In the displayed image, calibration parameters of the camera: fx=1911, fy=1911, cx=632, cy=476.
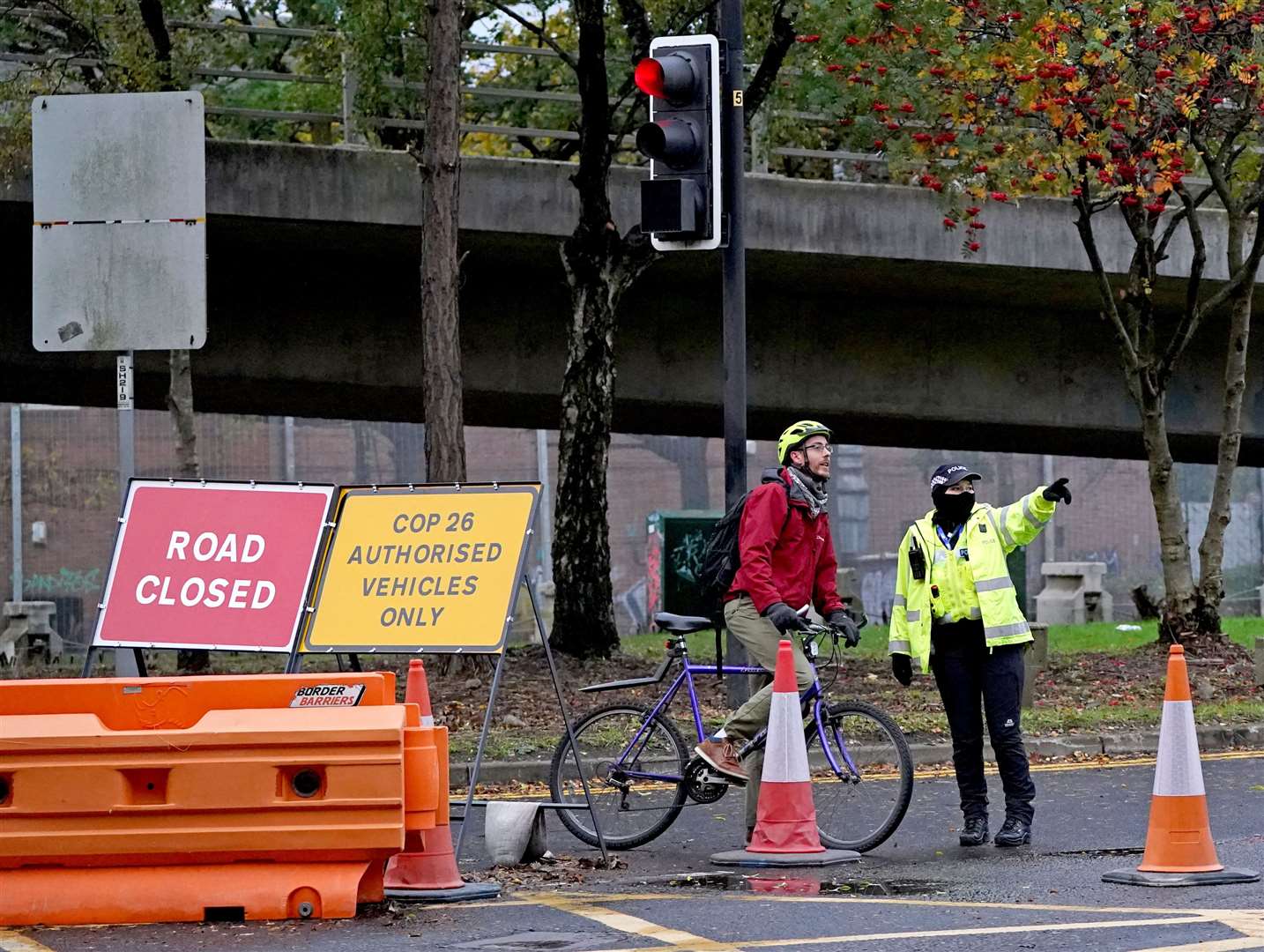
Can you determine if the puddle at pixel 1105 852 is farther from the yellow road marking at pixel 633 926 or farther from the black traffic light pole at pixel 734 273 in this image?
the yellow road marking at pixel 633 926

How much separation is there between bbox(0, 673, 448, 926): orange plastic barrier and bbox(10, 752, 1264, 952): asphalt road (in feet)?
0.47

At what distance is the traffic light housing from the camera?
33.9 feet

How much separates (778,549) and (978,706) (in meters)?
1.31

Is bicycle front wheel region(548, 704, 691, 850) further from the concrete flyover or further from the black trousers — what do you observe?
the concrete flyover

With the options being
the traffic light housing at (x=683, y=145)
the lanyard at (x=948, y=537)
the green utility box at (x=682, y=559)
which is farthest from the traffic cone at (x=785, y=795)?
the green utility box at (x=682, y=559)

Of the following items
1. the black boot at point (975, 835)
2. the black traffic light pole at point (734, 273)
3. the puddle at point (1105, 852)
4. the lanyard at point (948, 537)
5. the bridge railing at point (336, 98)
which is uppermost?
the bridge railing at point (336, 98)

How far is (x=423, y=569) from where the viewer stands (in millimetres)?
8422

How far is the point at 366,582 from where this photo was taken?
8.52m

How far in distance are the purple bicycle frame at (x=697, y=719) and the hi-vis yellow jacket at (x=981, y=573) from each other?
1.60 ft

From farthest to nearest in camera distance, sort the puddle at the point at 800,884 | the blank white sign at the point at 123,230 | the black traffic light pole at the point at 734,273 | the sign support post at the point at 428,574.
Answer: the black traffic light pole at the point at 734,273 → the blank white sign at the point at 123,230 → the sign support post at the point at 428,574 → the puddle at the point at 800,884

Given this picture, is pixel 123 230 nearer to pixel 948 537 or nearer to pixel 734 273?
pixel 734 273

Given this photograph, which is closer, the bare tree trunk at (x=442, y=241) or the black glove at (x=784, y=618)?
the black glove at (x=784, y=618)

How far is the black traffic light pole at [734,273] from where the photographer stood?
35.2 feet

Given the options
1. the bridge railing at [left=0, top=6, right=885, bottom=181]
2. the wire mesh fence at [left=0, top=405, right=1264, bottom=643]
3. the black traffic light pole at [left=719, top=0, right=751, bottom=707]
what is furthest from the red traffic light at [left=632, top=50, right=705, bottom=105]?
the wire mesh fence at [left=0, top=405, right=1264, bottom=643]
